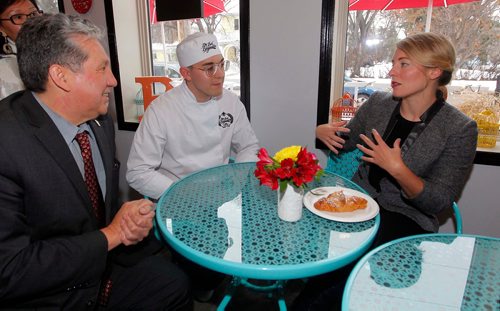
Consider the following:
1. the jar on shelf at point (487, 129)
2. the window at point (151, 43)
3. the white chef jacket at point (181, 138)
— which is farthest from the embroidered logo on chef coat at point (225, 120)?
the jar on shelf at point (487, 129)

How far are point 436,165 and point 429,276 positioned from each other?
0.78 meters

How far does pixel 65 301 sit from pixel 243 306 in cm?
115

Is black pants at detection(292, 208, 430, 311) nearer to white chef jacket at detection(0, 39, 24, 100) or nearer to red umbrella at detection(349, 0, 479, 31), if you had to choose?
red umbrella at detection(349, 0, 479, 31)

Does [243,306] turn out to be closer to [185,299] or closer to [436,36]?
[185,299]

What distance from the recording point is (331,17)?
222cm

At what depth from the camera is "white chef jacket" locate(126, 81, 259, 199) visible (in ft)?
6.14

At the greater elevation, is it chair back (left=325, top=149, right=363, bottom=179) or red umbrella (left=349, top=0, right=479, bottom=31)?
red umbrella (left=349, top=0, right=479, bottom=31)

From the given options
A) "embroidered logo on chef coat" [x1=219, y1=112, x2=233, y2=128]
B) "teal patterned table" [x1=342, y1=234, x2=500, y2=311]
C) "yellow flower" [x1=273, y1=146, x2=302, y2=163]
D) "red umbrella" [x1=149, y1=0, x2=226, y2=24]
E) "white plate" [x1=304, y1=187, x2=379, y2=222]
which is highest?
"red umbrella" [x1=149, y1=0, x2=226, y2=24]

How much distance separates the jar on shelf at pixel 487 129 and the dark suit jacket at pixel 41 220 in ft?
7.37

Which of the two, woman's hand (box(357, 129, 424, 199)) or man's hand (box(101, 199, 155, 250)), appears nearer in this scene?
man's hand (box(101, 199, 155, 250))

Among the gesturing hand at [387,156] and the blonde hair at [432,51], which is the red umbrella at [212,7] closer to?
the blonde hair at [432,51]

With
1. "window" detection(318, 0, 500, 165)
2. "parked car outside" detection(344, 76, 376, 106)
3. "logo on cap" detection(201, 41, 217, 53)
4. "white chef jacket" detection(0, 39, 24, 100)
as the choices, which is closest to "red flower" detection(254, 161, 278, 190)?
"logo on cap" detection(201, 41, 217, 53)

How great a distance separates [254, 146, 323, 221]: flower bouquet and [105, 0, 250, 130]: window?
4.89 ft

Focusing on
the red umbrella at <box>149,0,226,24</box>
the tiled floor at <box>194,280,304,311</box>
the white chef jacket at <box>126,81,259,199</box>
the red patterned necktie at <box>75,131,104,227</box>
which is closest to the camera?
the red patterned necktie at <box>75,131,104,227</box>
